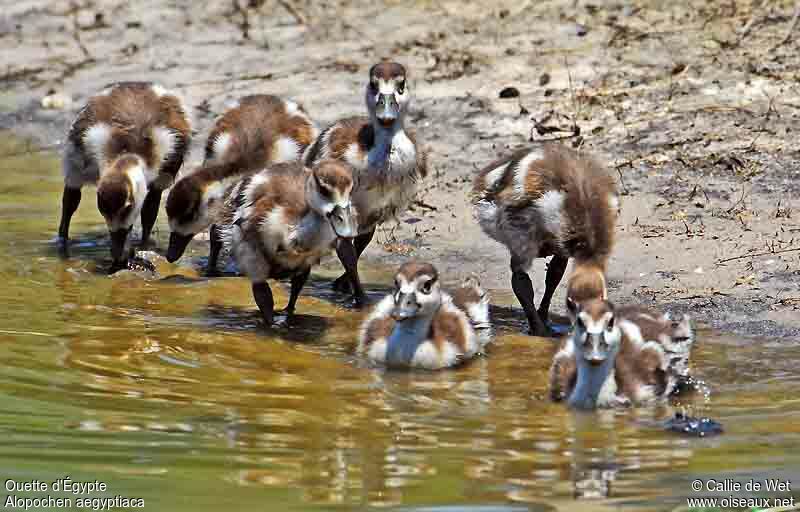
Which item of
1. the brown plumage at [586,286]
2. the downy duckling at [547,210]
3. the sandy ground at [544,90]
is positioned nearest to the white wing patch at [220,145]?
the sandy ground at [544,90]

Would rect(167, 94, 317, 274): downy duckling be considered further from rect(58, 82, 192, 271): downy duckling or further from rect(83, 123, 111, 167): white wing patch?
rect(83, 123, 111, 167): white wing patch

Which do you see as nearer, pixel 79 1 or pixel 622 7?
pixel 622 7

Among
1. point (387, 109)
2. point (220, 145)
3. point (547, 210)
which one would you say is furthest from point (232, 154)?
point (547, 210)

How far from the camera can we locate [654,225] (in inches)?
427

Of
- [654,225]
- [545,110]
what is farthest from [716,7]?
[654,225]

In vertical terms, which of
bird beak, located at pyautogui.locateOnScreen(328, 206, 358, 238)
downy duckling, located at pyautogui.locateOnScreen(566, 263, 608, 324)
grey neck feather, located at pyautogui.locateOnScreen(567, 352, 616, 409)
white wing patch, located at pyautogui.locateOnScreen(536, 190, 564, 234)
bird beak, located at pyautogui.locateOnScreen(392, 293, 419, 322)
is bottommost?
grey neck feather, located at pyautogui.locateOnScreen(567, 352, 616, 409)

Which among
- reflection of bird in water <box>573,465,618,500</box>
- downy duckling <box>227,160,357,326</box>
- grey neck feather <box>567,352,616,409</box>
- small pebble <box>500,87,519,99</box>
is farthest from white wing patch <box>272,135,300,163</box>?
reflection of bird in water <box>573,465,618,500</box>

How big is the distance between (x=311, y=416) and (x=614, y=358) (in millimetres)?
1525

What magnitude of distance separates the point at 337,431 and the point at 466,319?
6.07 feet

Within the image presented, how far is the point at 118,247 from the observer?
413 inches

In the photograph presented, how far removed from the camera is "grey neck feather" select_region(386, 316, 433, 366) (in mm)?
8461

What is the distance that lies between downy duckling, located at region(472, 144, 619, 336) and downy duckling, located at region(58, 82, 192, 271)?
2.62 meters

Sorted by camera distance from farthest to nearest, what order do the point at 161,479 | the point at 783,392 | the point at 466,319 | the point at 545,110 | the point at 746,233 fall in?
1. the point at 545,110
2. the point at 746,233
3. the point at 466,319
4. the point at 783,392
5. the point at 161,479

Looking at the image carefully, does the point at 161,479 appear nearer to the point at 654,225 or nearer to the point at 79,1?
the point at 654,225
